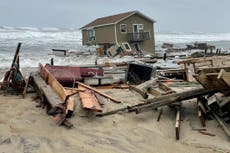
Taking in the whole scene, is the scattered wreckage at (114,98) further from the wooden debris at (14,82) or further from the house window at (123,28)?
the house window at (123,28)

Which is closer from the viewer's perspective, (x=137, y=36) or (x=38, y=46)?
(x=137, y=36)

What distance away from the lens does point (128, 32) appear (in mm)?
42594

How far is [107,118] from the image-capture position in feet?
28.2

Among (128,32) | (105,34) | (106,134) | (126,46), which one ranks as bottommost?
(106,134)

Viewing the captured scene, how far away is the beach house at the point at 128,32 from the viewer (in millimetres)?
42062

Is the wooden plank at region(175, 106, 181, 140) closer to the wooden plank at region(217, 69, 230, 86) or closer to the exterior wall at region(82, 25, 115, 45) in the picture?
the wooden plank at region(217, 69, 230, 86)

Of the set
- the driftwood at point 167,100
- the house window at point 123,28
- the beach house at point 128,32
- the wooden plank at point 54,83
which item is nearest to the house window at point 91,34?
the beach house at point 128,32

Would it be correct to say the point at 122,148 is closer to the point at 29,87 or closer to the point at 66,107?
the point at 66,107

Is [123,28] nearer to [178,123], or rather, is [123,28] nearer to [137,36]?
[137,36]

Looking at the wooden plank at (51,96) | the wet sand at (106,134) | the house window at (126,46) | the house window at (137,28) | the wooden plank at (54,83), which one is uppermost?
the house window at (137,28)

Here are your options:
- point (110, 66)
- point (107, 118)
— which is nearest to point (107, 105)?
point (107, 118)

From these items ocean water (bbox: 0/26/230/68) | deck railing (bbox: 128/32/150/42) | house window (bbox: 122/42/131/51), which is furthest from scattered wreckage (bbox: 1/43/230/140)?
deck railing (bbox: 128/32/150/42)

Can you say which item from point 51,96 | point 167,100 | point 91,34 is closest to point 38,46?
point 91,34

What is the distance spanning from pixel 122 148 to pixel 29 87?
19.2ft
